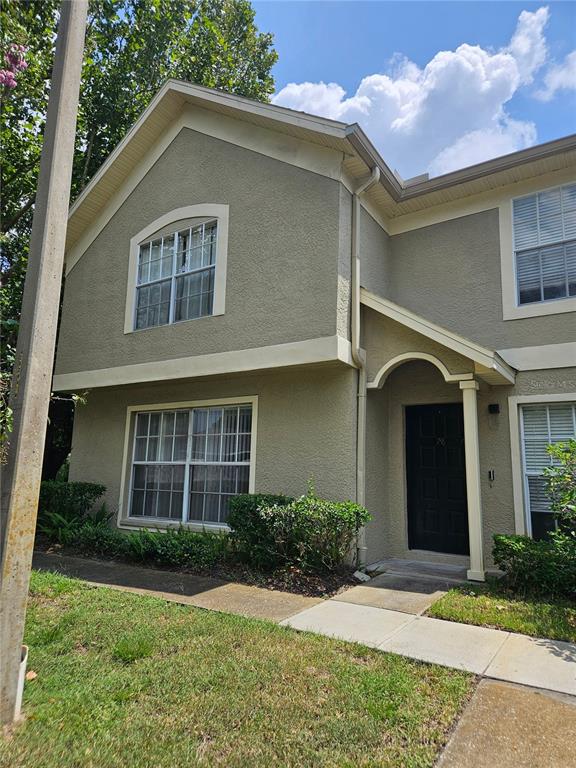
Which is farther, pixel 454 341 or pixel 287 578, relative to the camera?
pixel 454 341

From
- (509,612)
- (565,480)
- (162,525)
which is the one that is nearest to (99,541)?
(162,525)

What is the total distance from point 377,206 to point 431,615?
6.80 meters

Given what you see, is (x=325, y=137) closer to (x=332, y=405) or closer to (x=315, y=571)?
(x=332, y=405)

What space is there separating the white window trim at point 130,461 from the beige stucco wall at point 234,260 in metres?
0.98

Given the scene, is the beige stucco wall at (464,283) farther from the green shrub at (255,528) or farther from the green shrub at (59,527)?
the green shrub at (59,527)

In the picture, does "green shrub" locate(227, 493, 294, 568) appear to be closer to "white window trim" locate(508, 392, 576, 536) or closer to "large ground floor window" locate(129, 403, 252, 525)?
"large ground floor window" locate(129, 403, 252, 525)

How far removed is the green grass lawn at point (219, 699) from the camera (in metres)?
2.89

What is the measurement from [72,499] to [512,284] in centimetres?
903

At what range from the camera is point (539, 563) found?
5.93 meters

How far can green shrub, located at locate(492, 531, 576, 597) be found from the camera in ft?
18.8

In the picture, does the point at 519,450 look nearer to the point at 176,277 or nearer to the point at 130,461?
the point at 176,277

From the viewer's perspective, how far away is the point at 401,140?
10.8m

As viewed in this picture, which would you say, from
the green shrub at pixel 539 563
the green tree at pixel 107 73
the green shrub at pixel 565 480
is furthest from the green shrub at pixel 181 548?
the green tree at pixel 107 73

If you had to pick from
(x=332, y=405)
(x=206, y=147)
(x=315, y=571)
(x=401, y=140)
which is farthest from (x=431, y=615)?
(x=401, y=140)
